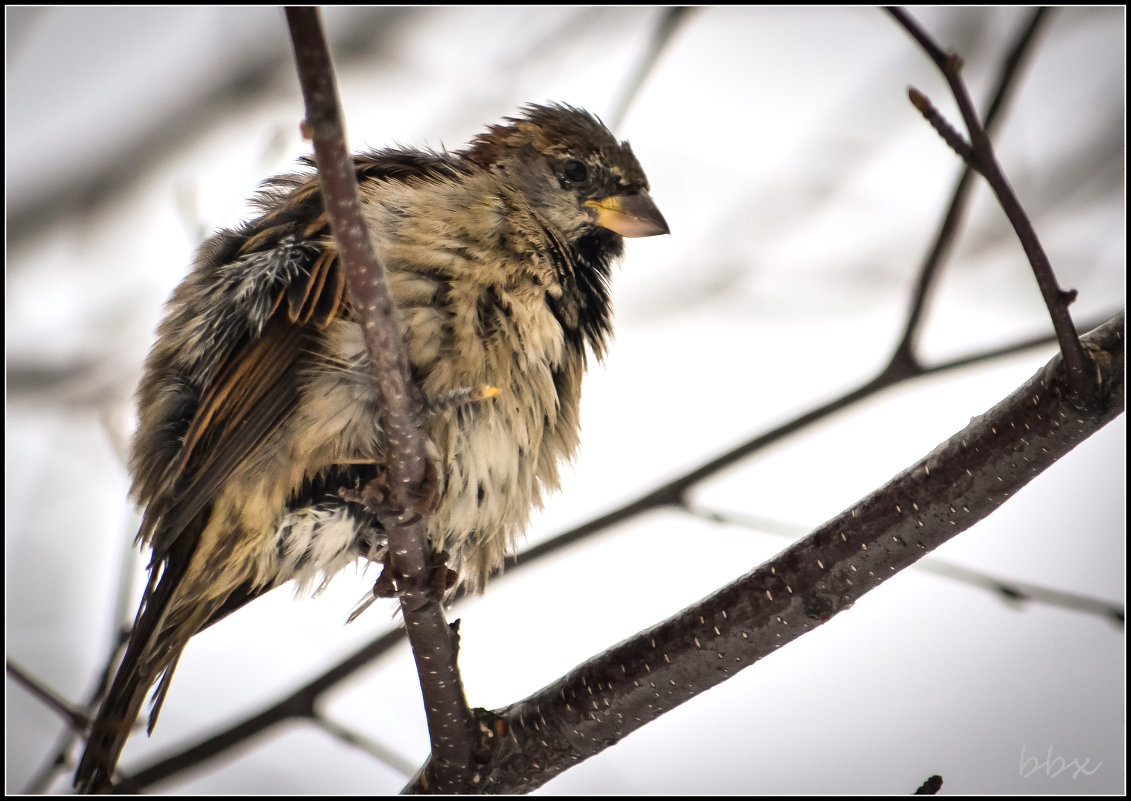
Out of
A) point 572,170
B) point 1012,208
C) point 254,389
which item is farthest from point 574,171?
point 1012,208

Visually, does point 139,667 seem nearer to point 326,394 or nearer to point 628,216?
point 326,394

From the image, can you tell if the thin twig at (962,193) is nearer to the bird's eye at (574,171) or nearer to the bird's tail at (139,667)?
the bird's eye at (574,171)

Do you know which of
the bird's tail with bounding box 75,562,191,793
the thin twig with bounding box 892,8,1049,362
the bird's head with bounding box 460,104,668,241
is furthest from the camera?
the bird's head with bounding box 460,104,668,241

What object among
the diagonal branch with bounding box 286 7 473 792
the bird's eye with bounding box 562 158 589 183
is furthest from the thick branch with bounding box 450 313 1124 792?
the bird's eye with bounding box 562 158 589 183

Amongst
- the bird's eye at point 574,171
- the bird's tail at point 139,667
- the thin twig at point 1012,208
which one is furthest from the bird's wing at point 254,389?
the thin twig at point 1012,208

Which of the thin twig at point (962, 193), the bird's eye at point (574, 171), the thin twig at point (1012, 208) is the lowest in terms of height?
the thin twig at point (1012, 208)

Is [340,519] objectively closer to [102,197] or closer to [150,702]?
[150,702]

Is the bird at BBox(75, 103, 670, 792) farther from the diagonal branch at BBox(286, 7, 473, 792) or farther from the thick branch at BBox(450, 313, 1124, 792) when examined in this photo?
the thick branch at BBox(450, 313, 1124, 792)

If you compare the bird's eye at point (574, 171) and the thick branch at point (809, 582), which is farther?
the bird's eye at point (574, 171)
